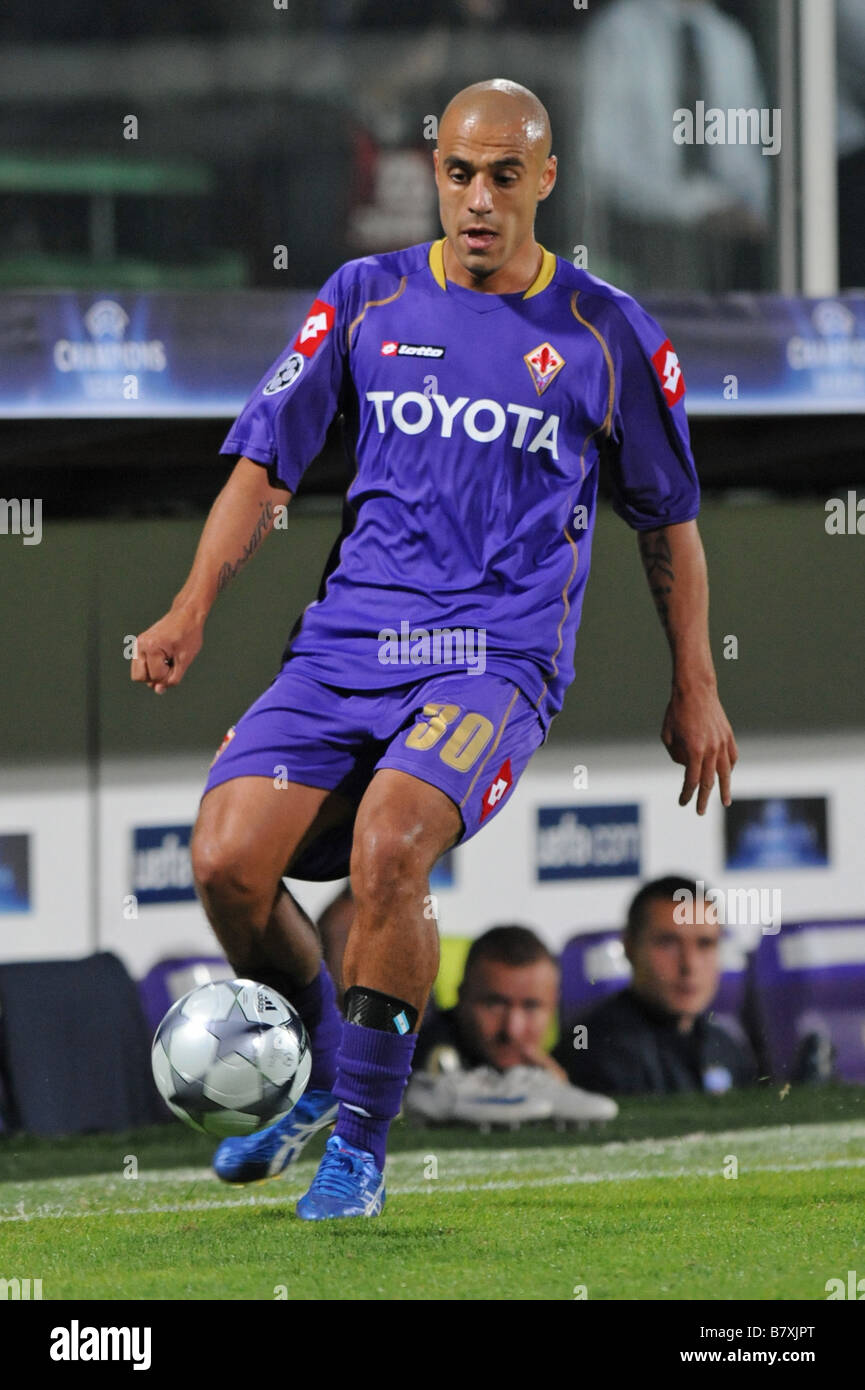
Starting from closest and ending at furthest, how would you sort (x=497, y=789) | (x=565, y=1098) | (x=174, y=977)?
(x=497, y=789) < (x=565, y=1098) < (x=174, y=977)

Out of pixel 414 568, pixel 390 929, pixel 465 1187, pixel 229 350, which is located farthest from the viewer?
pixel 229 350

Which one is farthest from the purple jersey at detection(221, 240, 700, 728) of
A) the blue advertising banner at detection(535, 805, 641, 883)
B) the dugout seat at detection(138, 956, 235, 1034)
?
the blue advertising banner at detection(535, 805, 641, 883)

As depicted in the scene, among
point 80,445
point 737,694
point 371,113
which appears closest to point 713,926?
point 737,694

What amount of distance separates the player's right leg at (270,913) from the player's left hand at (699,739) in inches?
31.3

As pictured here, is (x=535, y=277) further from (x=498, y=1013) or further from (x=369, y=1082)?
(x=498, y=1013)

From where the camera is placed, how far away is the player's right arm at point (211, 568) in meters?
4.02

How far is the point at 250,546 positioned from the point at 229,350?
310cm

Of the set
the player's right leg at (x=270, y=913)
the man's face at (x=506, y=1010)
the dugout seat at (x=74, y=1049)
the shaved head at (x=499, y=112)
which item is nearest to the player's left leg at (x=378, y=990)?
the player's right leg at (x=270, y=913)

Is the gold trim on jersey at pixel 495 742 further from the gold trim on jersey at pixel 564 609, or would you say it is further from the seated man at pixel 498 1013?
the seated man at pixel 498 1013

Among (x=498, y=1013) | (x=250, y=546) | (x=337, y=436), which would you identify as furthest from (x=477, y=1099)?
(x=250, y=546)

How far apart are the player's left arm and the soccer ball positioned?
3.61ft

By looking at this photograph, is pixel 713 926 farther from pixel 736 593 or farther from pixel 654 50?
pixel 654 50

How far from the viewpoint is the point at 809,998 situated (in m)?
7.94

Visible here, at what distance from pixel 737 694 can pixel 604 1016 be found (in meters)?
1.55
